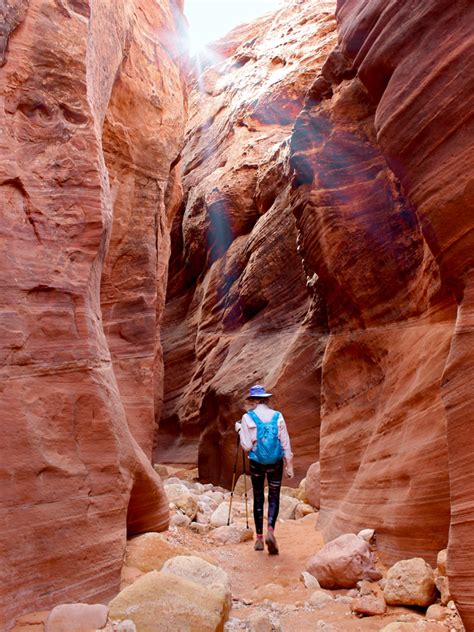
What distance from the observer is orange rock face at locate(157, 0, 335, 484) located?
14.9 metres

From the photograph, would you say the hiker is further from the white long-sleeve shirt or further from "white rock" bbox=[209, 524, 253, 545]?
"white rock" bbox=[209, 524, 253, 545]

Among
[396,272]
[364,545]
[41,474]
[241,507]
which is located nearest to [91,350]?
[41,474]

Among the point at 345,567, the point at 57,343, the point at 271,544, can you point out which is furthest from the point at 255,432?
the point at 57,343

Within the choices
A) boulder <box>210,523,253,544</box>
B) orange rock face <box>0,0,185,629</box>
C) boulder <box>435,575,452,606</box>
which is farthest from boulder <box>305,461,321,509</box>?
boulder <box>435,575,452,606</box>

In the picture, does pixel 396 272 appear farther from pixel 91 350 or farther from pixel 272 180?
pixel 272 180

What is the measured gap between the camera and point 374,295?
8.34 metres

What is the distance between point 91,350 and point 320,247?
16.4 feet

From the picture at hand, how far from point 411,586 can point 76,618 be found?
110 inches

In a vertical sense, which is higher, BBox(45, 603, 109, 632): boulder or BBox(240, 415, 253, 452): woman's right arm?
BBox(240, 415, 253, 452): woman's right arm

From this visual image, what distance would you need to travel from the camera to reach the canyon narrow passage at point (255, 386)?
4.46m

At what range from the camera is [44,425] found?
491cm

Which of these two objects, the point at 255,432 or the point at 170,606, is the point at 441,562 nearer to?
the point at 170,606

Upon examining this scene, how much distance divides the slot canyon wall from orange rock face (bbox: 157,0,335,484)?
0.09m

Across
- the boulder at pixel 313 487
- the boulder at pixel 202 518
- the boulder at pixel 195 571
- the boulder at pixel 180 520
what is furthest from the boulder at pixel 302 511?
the boulder at pixel 195 571
